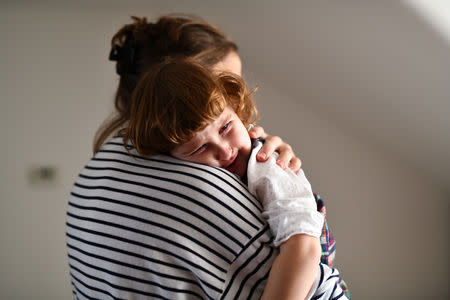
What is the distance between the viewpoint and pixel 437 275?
2.20 meters

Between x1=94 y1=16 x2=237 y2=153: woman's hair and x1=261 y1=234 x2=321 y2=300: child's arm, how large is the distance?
630 millimetres

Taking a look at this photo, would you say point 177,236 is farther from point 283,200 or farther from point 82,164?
point 82,164

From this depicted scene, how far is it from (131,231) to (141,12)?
1.71 metres

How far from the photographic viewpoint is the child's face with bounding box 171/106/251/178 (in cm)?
83

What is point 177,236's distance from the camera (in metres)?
0.70

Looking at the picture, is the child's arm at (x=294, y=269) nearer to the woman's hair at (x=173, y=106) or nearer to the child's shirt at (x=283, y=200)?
the child's shirt at (x=283, y=200)

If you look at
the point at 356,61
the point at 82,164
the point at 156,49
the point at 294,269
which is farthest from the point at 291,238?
the point at 82,164

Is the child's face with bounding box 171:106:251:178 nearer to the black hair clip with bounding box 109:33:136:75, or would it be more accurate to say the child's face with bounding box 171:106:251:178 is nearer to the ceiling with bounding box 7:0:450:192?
the black hair clip with bounding box 109:33:136:75

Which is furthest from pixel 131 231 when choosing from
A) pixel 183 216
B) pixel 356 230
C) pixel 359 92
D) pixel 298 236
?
pixel 356 230

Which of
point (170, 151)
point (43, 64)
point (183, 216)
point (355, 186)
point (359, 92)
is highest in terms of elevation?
point (359, 92)

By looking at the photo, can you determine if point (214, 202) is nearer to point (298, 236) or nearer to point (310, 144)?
point (298, 236)

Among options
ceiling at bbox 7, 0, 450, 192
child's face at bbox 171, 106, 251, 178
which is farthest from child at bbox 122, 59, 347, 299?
ceiling at bbox 7, 0, 450, 192

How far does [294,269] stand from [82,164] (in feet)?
5.85

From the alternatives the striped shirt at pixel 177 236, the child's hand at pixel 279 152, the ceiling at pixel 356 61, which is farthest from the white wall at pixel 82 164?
the striped shirt at pixel 177 236
